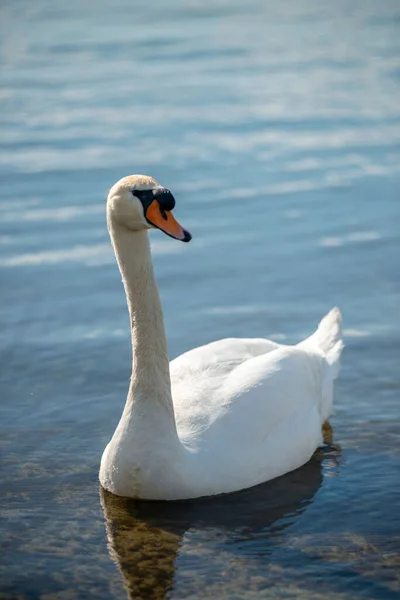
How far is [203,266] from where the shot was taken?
12.0 metres

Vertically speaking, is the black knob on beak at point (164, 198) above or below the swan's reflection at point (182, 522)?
above

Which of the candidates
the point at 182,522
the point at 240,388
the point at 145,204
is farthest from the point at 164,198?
the point at 182,522

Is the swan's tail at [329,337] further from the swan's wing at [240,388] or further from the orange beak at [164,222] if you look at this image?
the orange beak at [164,222]

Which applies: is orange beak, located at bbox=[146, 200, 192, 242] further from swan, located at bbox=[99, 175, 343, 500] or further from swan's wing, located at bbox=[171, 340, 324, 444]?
swan's wing, located at bbox=[171, 340, 324, 444]

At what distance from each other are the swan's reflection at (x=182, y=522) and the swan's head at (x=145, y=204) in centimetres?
171

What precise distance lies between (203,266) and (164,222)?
4703 mm

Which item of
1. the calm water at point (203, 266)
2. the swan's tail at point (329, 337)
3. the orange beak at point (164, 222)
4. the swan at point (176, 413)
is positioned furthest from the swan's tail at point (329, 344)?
the orange beak at point (164, 222)

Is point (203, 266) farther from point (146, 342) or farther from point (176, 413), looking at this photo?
point (146, 342)

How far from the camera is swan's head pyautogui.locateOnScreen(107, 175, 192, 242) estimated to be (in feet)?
24.0

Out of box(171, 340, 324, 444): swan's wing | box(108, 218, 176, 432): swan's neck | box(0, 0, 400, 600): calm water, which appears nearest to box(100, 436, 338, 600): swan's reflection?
box(0, 0, 400, 600): calm water

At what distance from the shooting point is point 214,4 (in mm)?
24594

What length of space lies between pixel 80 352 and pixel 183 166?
15.0ft

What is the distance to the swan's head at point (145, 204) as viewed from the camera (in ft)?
24.0

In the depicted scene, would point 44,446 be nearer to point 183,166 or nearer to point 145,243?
point 145,243
